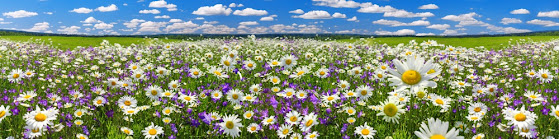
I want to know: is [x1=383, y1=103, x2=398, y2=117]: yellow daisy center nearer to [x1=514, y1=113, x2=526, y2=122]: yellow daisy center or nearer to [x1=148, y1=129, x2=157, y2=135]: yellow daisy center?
[x1=514, y1=113, x2=526, y2=122]: yellow daisy center

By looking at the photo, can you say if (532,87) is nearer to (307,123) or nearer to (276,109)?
(276,109)

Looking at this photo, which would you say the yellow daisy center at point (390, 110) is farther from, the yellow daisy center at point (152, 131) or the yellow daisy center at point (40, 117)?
the yellow daisy center at point (40, 117)

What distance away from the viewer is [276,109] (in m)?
4.89

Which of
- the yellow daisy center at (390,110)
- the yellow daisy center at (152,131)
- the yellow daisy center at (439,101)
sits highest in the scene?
the yellow daisy center at (390,110)

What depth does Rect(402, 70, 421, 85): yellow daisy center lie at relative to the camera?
84.6 inches

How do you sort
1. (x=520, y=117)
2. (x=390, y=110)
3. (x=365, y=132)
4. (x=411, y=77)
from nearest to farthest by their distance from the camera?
(x=411, y=77)
(x=390, y=110)
(x=520, y=117)
(x=365, y=132)

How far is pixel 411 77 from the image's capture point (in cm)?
214

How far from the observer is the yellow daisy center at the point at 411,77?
215 centimetres

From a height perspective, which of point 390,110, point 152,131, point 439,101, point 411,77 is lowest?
point 152,131

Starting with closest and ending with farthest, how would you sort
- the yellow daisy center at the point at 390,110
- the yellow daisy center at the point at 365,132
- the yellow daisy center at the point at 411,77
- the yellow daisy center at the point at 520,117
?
the yellow daisy center at the point at 411,77
the yellow daisy center at the point at 390,110
the yellow daisy center at the point at 520,117
the yellow daisy center at the point at 365,132

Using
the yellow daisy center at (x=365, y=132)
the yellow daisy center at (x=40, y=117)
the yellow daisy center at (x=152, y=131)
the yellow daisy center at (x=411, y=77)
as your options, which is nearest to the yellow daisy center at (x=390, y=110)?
the yellow daisy center at (x=365, y=132)

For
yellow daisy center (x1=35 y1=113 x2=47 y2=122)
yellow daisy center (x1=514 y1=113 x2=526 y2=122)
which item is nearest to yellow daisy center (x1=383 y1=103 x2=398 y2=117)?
yellow daisy center (x1=514 y1=113 x2=526 y2=122)

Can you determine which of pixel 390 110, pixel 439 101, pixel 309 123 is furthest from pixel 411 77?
pixel 439 101

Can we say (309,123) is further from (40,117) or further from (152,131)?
(40,117)
